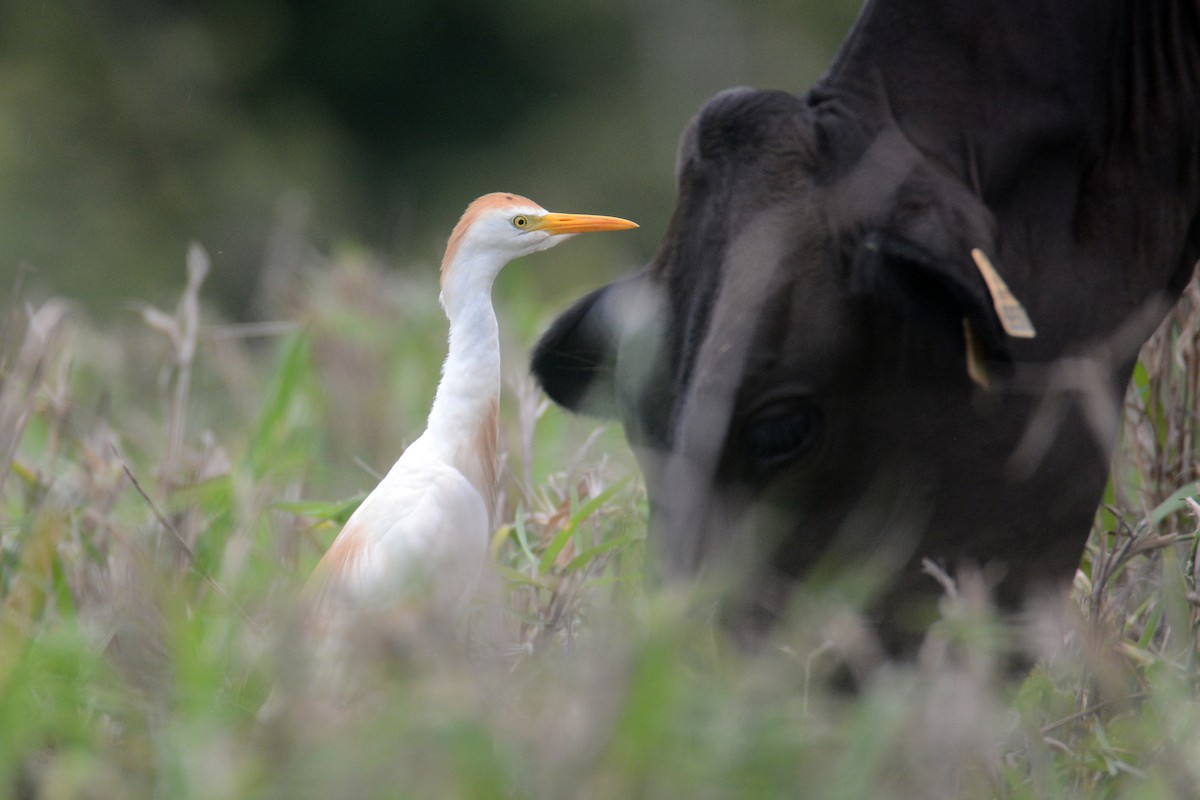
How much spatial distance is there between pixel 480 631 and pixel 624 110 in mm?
14947

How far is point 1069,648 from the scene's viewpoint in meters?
2.47

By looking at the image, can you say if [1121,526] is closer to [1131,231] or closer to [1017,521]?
[1017,521]

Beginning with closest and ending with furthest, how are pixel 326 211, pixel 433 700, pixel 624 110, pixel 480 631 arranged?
pixel 433 700 < pixel 480 631 < pixel 326 211 < pixel 624 110

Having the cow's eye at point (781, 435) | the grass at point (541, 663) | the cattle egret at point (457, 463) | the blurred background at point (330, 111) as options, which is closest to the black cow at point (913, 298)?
the cow's eye at point (781, 435)

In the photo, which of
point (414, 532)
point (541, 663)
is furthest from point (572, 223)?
point (541, 663)

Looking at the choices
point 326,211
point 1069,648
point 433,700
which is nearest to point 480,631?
point 433,700

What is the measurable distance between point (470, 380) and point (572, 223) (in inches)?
14.2

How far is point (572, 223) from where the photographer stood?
3.07 meters

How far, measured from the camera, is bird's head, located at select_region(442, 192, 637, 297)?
3.08 m

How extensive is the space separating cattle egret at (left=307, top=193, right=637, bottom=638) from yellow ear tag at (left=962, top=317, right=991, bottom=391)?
757 mm

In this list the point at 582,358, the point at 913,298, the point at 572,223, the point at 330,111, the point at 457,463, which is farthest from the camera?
A: the point at 330,111

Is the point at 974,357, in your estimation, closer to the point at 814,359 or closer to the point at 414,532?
the point at 814,359

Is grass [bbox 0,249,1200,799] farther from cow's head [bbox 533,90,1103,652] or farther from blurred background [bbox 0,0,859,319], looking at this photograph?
blurred background [bbox 0,0,859,319]

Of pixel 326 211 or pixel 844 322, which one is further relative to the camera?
pixel 326 211
